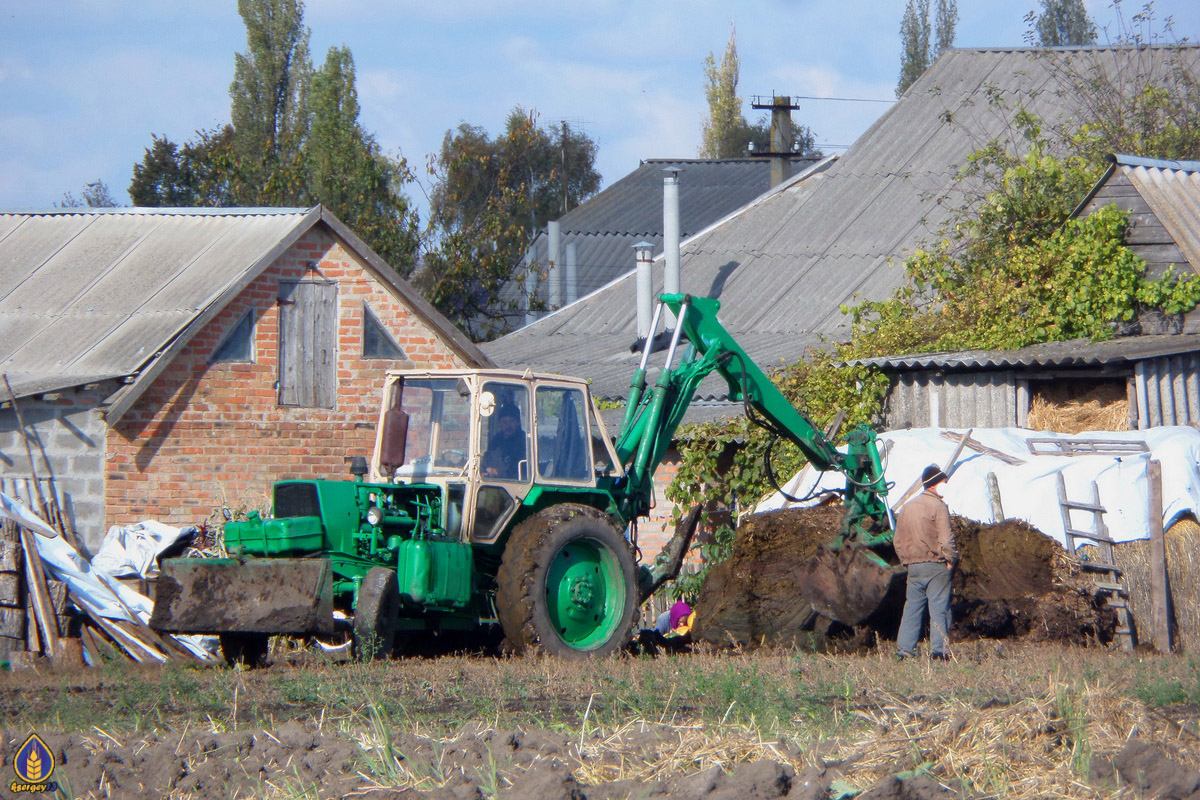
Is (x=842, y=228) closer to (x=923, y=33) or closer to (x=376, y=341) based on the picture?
(x=376, y=341)

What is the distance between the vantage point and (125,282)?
16.4 meters

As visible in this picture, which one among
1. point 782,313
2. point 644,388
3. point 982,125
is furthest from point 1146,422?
point 982,125

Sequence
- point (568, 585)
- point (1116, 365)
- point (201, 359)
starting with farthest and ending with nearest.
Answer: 1. point (201, 359)
2. point (1116, 365)
3. point (568, 585)

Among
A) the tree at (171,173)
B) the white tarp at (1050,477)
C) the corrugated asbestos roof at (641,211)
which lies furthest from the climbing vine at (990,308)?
the tree at (171,173)

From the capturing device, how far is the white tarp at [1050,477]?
36.8 ft

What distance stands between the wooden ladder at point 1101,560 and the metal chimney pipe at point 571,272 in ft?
79.8

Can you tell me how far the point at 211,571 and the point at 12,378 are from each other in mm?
6548

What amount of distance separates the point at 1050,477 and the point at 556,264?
78.0 ft

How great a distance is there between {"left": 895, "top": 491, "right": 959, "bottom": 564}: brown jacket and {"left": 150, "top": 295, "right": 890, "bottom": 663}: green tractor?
71 cm

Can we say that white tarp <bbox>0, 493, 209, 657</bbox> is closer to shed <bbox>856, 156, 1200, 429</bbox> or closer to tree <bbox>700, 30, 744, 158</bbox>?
shed <bbox>856, 156, 1200, 429</bbox>

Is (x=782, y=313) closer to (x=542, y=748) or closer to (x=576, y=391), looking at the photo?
(x=576, y=391)

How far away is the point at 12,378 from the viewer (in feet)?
47.9

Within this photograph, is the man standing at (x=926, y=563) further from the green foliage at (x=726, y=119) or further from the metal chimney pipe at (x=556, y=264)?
the green foliage at (x=726, y=119)

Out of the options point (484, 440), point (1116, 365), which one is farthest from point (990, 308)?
point (484, 440)
